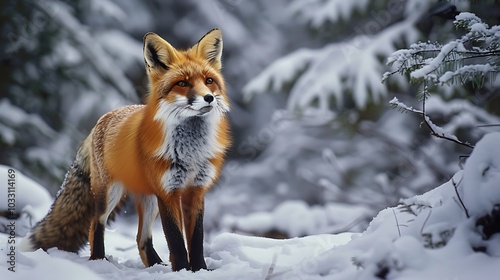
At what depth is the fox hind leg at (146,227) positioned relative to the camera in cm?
330

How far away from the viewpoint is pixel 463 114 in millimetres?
6707

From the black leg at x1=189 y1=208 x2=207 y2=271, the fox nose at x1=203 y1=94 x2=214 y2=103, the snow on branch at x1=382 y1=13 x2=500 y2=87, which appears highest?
the fox nose at x1=203 y1=94 x2=214 y2=103

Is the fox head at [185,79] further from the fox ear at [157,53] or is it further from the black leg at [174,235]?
the black leg at [174,235]

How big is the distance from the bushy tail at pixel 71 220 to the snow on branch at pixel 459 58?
74.1 inches

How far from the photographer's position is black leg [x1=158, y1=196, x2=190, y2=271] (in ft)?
9.38

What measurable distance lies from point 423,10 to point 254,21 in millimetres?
6810

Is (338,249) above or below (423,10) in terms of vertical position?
below

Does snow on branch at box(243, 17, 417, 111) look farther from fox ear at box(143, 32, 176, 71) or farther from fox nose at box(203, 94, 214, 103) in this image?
fox nose at box(203, 94, 214, 103)

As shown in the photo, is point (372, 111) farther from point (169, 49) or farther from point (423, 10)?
point (169, 49)

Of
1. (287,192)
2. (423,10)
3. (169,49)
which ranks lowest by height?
(169,49)

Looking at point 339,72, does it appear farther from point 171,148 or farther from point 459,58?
point 459,58

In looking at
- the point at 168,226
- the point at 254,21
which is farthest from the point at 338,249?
the point at 254,21

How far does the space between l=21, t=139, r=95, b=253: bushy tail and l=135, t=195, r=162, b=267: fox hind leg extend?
289 millimetres

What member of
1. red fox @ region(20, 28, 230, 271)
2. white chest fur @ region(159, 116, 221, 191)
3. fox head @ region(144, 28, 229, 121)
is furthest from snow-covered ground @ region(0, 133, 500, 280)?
fox head @ region(144, 28, 229, 121)
